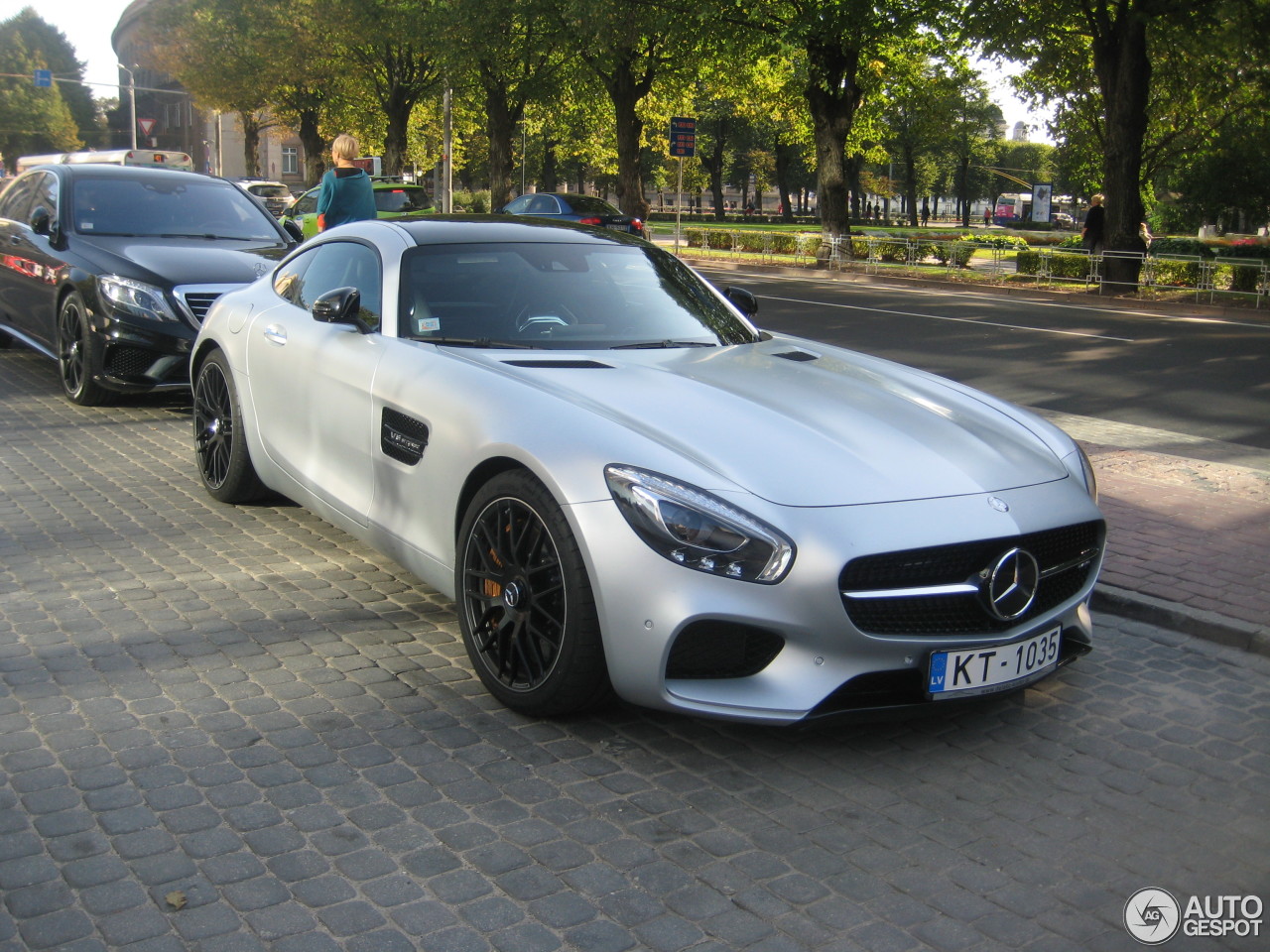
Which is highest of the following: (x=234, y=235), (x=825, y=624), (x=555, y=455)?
(x=234, y=235)

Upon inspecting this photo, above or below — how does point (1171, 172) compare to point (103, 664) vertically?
above

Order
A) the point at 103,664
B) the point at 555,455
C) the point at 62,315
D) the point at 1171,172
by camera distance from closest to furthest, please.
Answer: the point at 555,455 < the point at 103,664 < the point at 62,315 < the point at 1171,172

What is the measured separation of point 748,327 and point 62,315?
6146mm

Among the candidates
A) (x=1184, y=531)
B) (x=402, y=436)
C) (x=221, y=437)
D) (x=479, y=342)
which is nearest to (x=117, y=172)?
(x=221, y=437)

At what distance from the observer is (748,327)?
550cm

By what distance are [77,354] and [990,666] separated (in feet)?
25.0

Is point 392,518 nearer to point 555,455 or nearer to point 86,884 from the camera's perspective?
point 555,455

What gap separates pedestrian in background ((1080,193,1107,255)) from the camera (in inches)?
1022

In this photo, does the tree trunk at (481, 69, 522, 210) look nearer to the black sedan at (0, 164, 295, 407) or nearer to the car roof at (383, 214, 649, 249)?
the black sedan at (0, 164, 295, 407)

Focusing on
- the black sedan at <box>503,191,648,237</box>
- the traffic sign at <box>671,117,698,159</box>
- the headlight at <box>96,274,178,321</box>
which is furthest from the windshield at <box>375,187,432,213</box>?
the headlight at <box>96,274,178,321</box>

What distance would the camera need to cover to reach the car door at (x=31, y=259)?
9586 millimetres

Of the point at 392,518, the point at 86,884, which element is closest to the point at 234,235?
the point at 392,518

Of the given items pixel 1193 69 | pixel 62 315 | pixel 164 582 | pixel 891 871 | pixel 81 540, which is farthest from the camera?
pixel 1193 69

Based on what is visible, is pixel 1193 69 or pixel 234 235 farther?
pixel 1193 69
